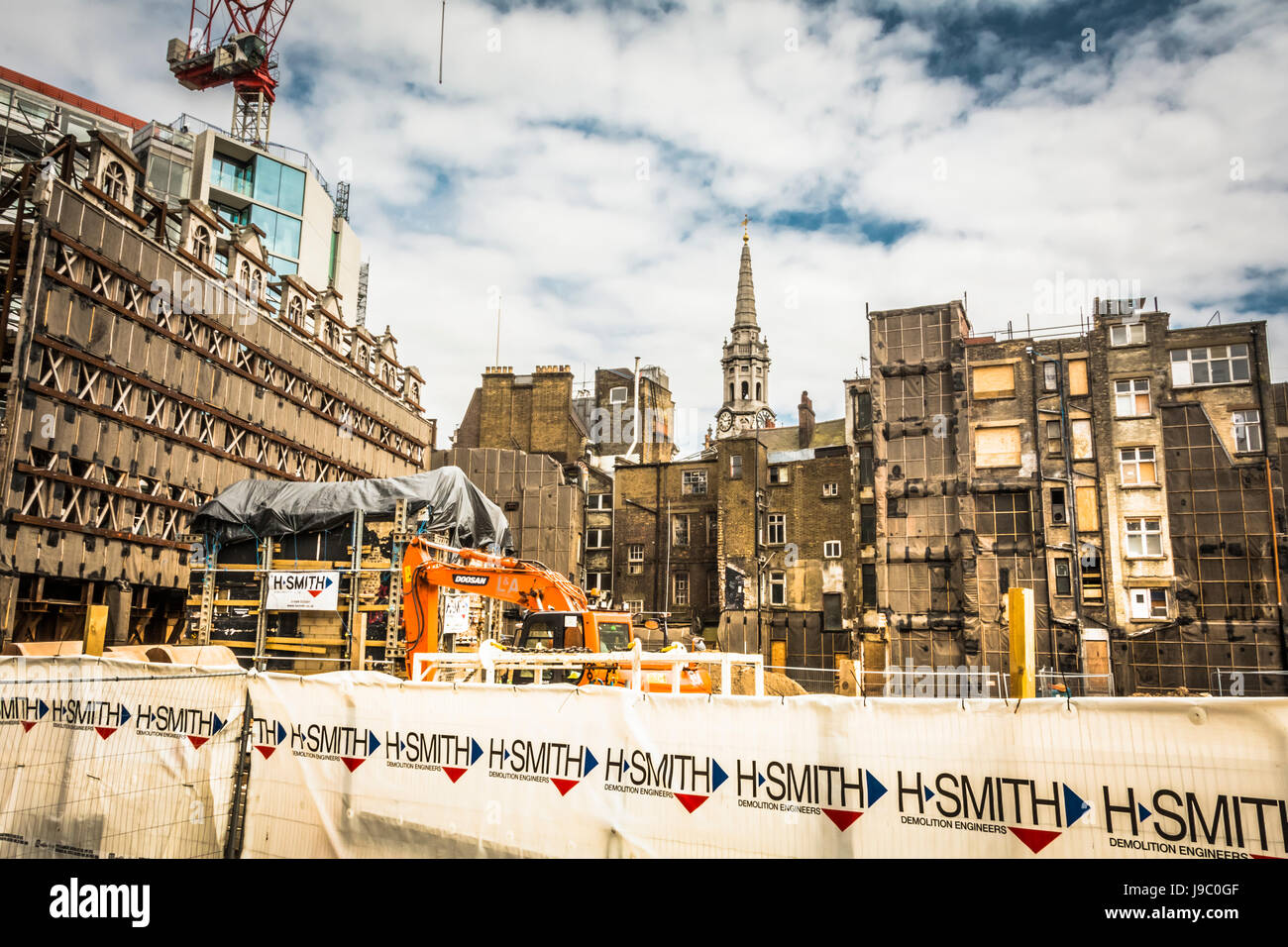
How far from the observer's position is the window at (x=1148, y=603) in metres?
33.8

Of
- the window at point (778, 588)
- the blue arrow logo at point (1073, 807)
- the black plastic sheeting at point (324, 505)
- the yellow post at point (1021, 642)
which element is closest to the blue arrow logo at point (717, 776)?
the blue arrow logo at point (1073, 807)

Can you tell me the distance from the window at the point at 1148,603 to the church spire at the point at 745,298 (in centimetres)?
7434

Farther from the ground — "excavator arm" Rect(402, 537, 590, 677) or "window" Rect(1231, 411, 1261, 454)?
"window" Rect(1231, 411, 1261, 454)

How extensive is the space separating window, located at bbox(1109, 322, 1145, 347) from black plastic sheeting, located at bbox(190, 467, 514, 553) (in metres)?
30.3

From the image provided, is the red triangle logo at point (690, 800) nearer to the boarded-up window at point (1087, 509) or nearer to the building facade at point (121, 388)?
the building facade at point (121, 388)

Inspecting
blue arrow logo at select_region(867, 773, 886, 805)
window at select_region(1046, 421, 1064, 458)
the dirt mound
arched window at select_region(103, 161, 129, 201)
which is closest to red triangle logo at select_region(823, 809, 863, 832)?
blue arrow logo at select_region(867, 773, 886, 805)

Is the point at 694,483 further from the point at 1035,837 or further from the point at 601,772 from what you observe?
the point at 1035,837

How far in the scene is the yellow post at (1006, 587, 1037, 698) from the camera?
807cm

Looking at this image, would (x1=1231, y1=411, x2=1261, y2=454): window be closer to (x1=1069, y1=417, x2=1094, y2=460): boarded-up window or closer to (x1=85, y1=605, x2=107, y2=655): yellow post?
(x1=1069, y1=417, x2=1094, y2=460): boarded-up window
